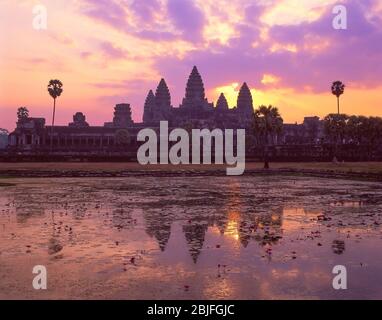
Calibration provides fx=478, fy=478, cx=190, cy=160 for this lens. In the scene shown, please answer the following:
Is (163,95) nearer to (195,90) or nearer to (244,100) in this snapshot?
(195,90)

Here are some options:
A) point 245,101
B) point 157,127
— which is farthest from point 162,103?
point 157,127

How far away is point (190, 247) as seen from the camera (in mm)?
13484

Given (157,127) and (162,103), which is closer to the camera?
(157,127)

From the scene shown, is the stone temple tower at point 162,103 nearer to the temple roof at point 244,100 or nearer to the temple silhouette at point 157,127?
the temple silhouette at point 157,127

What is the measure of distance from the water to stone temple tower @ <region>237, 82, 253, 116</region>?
168m

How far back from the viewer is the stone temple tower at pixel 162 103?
595 feet

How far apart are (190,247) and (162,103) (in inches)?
6859

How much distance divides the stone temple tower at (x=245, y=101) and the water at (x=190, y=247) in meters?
168

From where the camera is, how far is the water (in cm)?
955

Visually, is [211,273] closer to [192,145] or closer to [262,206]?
[262,206]

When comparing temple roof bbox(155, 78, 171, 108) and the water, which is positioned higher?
temple roof bbox(155, 78, 171, 108)

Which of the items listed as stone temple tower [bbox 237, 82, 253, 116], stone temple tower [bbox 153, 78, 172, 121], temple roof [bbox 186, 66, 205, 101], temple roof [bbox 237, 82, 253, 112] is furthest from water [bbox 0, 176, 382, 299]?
temple roof [bbox 237, 82, 253, 112]

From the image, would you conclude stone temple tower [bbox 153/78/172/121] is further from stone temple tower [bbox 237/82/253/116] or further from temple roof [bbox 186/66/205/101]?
stone temple tower [bbox 237/82/253/116]

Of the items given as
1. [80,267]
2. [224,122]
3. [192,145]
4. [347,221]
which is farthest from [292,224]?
[224,122]
